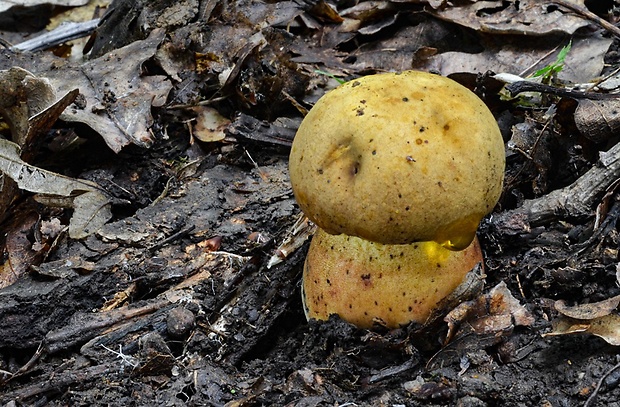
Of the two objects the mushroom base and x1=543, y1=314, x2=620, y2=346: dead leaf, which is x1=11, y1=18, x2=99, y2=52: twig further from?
x1=543, y1=314, x2=620, y2=346: dead leaf

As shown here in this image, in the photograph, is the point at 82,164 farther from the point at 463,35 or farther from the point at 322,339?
the point at 463,35

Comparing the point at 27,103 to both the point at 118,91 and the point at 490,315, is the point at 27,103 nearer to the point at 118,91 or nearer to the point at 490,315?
the point at 118,91

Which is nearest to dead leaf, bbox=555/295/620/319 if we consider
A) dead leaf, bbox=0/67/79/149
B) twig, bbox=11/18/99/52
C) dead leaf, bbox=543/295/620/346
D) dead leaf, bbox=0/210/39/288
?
dead leaf, bbox=543/295/620/346

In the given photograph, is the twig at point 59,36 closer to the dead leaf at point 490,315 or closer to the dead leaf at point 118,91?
the dead leaf at point 118,91

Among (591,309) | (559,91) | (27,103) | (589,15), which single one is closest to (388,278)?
(591,309)

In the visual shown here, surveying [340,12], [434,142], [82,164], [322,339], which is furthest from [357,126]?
[340,12]

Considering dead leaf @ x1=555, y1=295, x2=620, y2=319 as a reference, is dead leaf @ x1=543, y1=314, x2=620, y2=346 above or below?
below

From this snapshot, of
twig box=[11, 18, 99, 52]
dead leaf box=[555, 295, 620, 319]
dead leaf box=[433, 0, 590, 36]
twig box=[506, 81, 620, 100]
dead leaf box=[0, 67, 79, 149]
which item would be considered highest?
dead leaf box=[0, 67, 79, 149]
